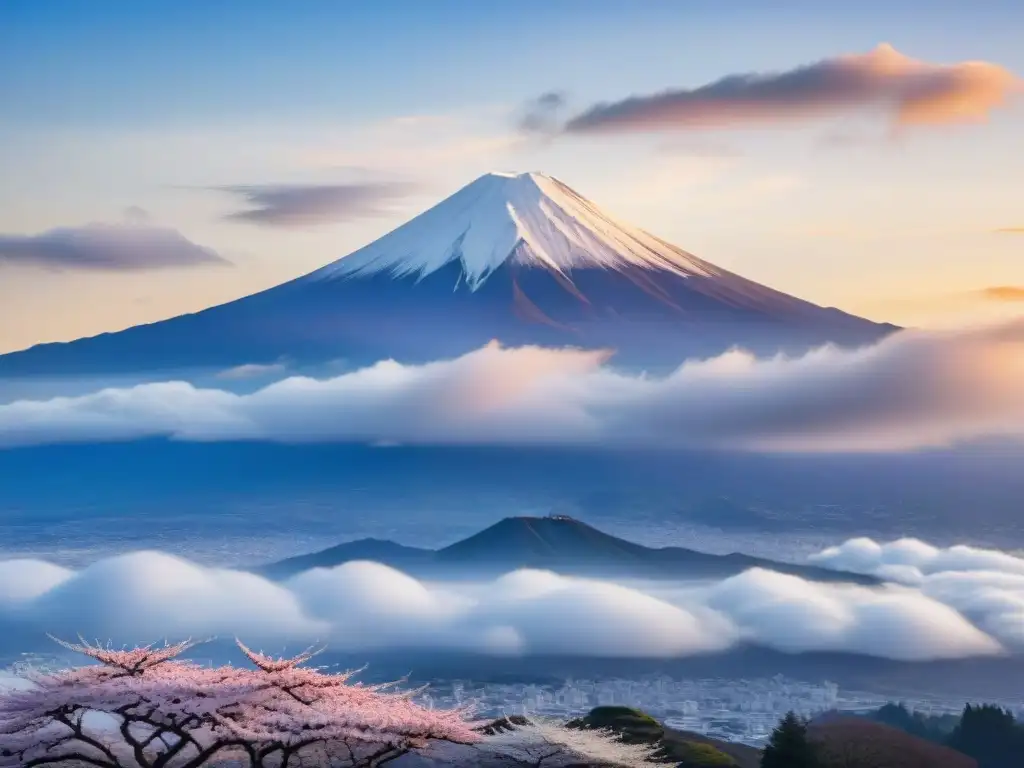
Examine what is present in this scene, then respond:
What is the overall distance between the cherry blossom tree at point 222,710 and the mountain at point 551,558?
60435mm

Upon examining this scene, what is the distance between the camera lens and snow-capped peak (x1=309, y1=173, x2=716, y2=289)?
82.3m

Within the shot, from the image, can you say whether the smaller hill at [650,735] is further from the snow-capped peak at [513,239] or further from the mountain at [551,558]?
the snow-capped peak at [513,239]

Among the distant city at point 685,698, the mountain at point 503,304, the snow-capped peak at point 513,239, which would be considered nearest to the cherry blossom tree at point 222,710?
the distant city at point 685,698

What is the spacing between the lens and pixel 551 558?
247 feet

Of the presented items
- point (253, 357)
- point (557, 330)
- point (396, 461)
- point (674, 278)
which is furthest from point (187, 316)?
point (674, 278)

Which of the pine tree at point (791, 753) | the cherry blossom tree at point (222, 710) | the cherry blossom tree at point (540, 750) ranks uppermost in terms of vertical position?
the cherry blossom tree at point (222, 710)

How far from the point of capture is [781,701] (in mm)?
61344

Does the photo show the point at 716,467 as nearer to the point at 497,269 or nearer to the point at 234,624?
the point at 497,269

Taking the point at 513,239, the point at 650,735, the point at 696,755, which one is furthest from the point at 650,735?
the point at 513,239

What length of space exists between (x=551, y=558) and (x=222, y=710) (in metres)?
61.5

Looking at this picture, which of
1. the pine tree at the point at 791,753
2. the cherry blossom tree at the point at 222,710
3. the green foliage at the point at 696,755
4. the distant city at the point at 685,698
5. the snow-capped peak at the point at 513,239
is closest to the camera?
the cherry blossom tree at the point at 222,710

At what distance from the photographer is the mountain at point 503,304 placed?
81.9 m

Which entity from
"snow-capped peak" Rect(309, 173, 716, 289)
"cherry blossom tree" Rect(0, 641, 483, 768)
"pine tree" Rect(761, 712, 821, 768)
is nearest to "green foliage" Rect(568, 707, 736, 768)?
"pine tree" Rect(761, 712, 821, 768)

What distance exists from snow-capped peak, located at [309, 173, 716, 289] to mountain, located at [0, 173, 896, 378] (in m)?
0.08
